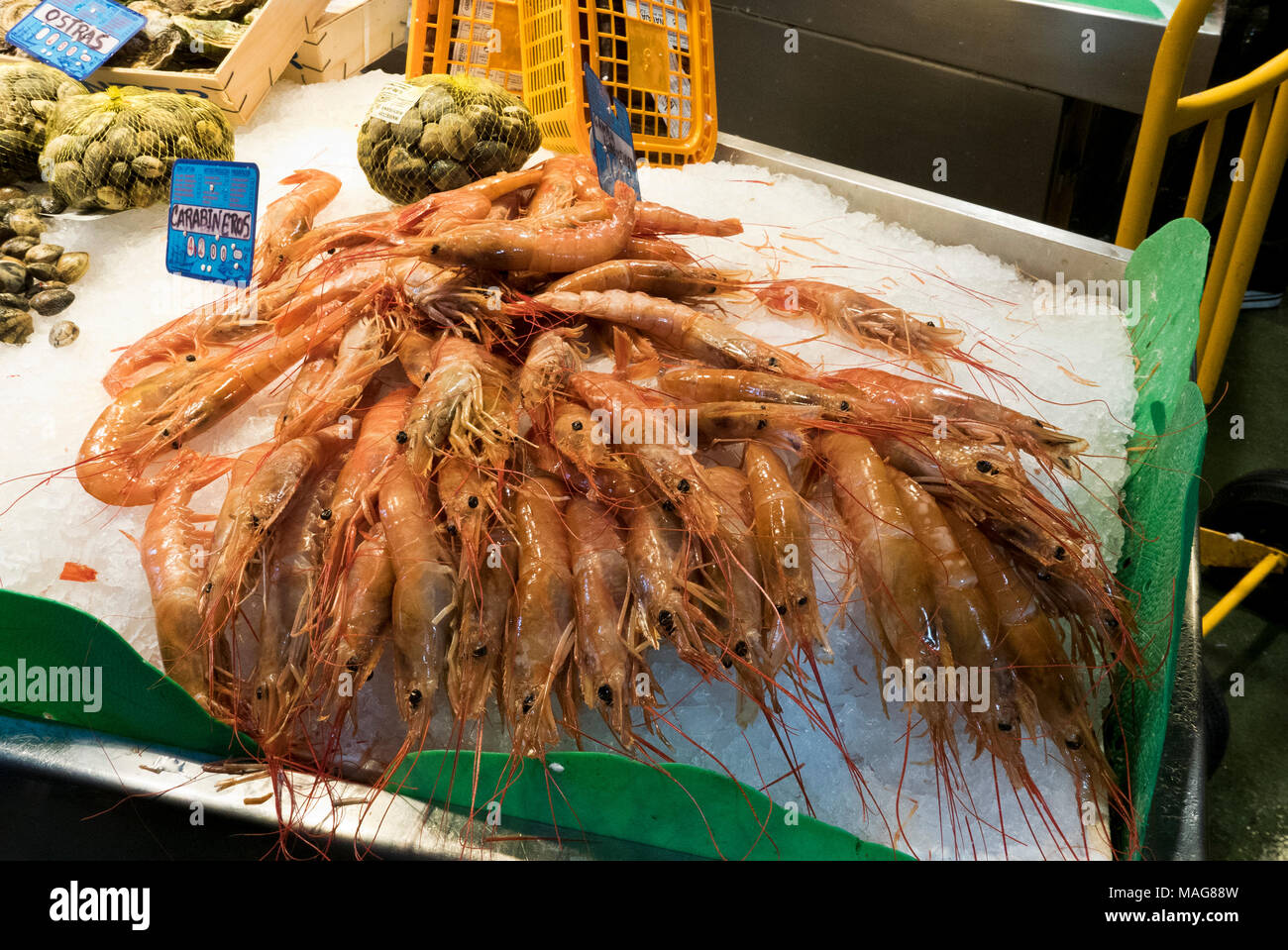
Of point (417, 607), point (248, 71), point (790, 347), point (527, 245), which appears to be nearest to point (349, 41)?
point (248, 71)

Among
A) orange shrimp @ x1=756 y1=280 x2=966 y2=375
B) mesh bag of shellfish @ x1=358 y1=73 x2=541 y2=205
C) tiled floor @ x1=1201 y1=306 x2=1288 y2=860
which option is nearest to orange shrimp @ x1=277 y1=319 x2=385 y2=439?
mesh bag of shellfish @ x1=358 y1=73 x2=541 y2=205

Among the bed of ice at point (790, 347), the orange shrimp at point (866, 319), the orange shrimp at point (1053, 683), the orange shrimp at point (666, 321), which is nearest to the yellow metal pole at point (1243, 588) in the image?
the bed of ice at point (790, 347)

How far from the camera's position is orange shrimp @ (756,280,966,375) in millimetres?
1879

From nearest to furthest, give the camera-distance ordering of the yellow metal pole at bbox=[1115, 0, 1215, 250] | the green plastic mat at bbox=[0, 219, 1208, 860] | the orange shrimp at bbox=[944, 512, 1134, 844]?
the green plastic mat at bbox=[0, 219, 1208, 860], the orange shrimp at bbox=[944, 512, 1134, 844], the yellow metal pole at bbox=[1115, 0, 1215, 250]

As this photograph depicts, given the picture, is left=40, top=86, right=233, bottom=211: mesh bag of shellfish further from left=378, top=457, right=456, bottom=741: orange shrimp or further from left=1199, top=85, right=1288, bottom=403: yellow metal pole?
left=1199, top=85, right=1288, bottom=403: yellow metal pole

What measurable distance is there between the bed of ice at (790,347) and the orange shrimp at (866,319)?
49 millimetres

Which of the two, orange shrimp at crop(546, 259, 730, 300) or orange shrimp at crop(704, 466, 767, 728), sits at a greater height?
orange shrimp at crop(546, 259, 730, 300)

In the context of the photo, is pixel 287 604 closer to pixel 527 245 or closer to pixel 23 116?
pixel 527 245

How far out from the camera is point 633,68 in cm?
266

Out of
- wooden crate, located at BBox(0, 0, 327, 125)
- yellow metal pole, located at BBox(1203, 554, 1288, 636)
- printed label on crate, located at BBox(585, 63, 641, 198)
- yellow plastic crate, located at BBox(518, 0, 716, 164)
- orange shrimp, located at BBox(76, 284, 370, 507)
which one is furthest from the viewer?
wooden crate, located at BBox(0, 0, 327, 125)

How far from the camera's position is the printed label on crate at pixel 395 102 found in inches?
91.6

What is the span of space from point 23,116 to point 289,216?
84cm

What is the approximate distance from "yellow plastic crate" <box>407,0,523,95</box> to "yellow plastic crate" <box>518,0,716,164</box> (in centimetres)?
16

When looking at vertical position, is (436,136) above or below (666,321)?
above
